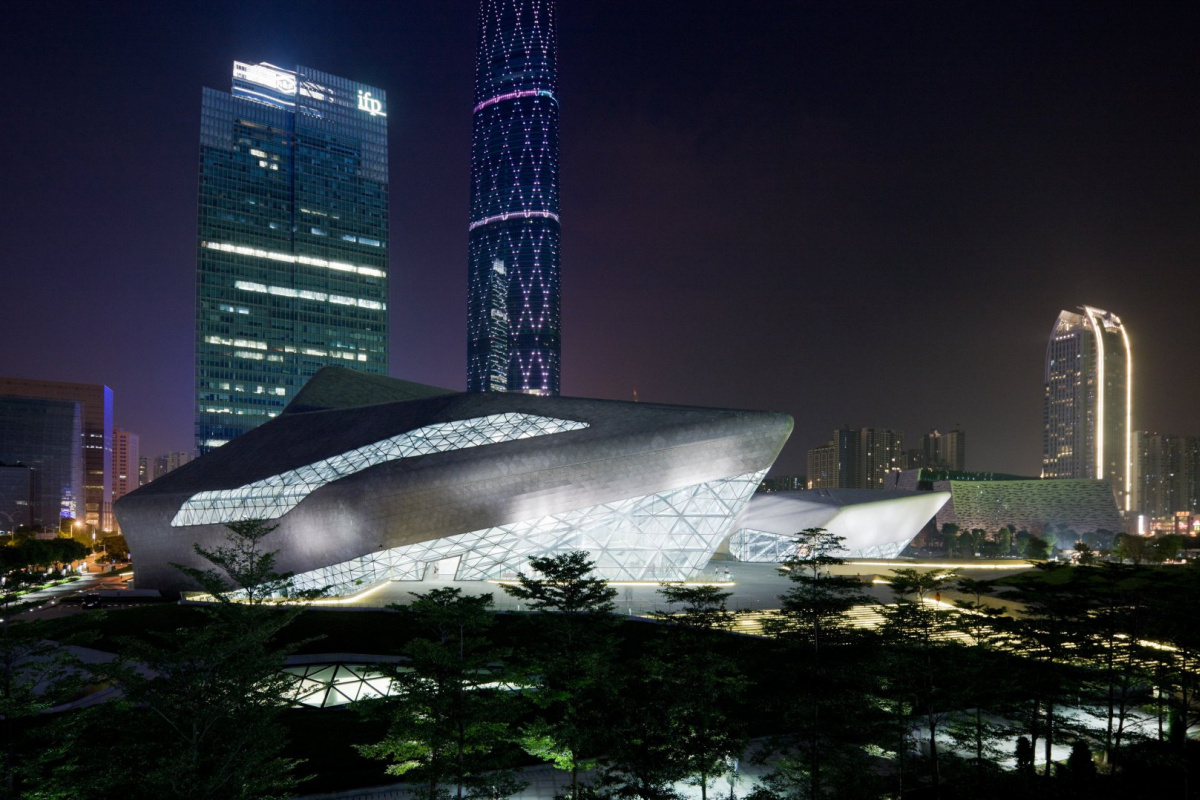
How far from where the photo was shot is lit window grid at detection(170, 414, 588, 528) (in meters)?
42.9

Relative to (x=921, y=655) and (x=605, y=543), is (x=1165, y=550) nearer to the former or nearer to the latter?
(x=605, y=543)

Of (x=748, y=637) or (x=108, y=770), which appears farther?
(x=748, y=637)

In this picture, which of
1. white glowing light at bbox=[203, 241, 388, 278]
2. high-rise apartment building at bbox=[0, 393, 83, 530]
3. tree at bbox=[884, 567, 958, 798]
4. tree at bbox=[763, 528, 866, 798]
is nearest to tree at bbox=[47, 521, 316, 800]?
tree at bbox=[763, 528, 866, 798]

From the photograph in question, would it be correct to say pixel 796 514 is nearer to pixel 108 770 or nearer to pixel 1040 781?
pixel 1040 781

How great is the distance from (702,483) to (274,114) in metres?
150

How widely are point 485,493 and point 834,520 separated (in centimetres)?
4471

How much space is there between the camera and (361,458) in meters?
44.0

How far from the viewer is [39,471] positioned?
195000mm

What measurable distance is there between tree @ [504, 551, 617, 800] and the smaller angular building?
173 ft

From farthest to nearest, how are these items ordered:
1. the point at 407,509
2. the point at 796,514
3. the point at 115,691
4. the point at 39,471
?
the point at 39,471 < the point at 796,514 < the point at 407,509 < the point at 115,691

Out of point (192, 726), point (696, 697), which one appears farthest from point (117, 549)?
point (696, 697)

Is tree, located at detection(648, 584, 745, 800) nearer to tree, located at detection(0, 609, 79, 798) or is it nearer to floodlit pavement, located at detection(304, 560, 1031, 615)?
floodlit pavement, located at detection(304, 560, 1031, 615)

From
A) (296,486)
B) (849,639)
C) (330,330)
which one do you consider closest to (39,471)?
(330,330)

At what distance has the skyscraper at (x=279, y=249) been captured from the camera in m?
137
